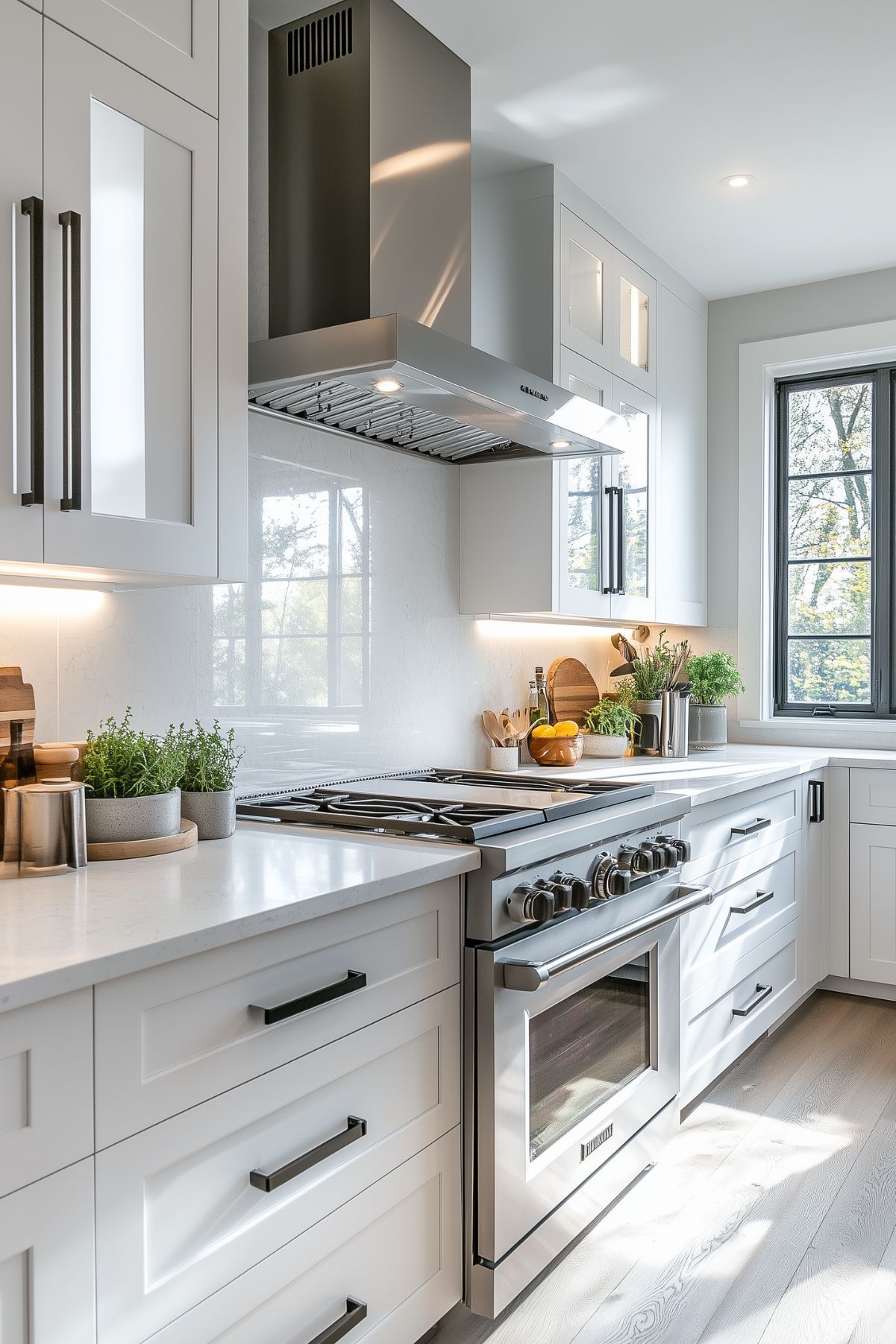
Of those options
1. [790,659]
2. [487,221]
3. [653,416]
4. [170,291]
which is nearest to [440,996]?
[170,291]

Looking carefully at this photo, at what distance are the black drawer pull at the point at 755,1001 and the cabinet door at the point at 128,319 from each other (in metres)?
1.99

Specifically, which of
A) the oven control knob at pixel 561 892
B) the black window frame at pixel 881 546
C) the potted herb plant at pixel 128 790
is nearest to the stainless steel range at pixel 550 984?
the oven control knob at pixel 561 892

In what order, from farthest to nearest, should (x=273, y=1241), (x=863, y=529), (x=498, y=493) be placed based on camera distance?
1. (x=863, y=529)
2. (x=498, y=493)
3. (x=273, y=1241)

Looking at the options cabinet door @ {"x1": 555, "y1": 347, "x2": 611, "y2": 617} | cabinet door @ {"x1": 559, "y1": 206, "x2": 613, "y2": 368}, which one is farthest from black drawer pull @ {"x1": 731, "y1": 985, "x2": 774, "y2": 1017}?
cabinet door @ {"x1": 559, "y1": 206, "x2": 613, "y2": 368}

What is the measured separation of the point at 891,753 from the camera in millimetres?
3615

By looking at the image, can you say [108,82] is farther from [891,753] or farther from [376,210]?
[891,753]

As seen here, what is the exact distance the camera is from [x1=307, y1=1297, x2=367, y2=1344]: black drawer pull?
1.38 m

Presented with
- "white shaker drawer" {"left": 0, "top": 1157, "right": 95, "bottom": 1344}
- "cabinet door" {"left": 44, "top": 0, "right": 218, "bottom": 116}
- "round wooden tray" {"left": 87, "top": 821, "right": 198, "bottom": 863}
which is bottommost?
"white shaker drawer" {"left": 0, "top": 1157, "right": 95, "bottom": 1344}

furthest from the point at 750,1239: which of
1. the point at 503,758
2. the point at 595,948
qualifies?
the point at 503,758

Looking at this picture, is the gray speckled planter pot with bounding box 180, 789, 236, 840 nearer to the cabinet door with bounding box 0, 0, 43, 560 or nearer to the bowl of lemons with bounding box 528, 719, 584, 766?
the cabinet door with bounding box 0, 0, 43, 560

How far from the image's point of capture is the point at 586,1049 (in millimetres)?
2039

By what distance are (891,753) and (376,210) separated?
8.59 feet

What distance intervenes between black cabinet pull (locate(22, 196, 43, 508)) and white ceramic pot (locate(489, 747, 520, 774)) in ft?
5.97

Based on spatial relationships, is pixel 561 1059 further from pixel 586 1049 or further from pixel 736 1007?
pixel 736 1007
